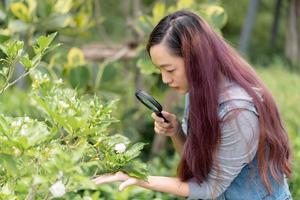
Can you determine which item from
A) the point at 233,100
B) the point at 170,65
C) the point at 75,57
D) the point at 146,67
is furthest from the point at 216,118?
the point at 75,57

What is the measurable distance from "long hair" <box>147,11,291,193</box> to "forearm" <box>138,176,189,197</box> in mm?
64

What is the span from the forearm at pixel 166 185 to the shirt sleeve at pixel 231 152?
28mm

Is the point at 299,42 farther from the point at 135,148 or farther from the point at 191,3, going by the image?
the point at 135,148

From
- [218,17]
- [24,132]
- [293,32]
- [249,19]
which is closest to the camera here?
[24,132]

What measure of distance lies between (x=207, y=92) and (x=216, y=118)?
0.31ft

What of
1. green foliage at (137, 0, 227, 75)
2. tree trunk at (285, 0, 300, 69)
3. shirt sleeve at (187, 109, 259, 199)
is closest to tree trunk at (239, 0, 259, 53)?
green foliage at (137, 0, 227, 75)

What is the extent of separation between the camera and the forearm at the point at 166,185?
198 centimetres

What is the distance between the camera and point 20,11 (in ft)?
12.0

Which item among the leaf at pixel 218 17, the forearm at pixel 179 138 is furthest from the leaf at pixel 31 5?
the forearm at pixel 179 138

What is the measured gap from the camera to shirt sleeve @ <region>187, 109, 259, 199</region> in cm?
197

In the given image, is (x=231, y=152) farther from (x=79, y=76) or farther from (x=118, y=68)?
(x=118, y=68)

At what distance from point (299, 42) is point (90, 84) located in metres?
10.7

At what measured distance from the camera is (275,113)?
2105 mm

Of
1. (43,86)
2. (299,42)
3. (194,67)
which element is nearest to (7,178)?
(43,86)
